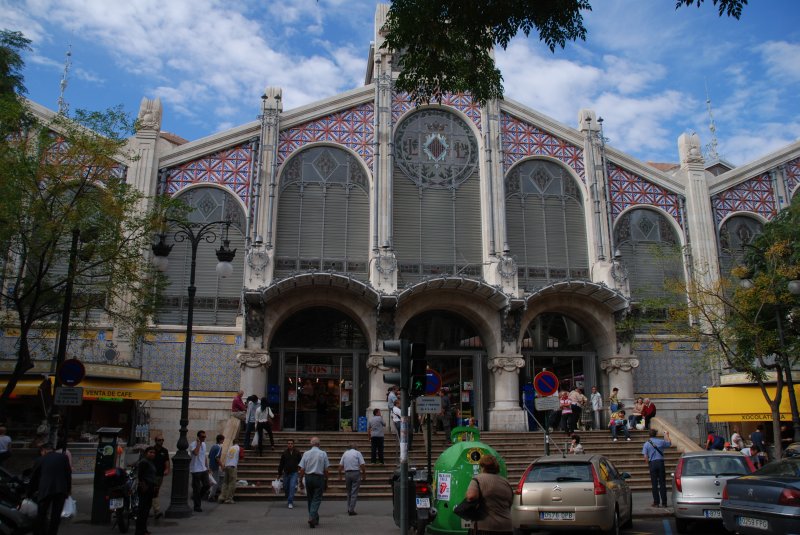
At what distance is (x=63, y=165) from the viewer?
680 inches

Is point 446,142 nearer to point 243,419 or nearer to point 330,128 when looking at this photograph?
point 330,128

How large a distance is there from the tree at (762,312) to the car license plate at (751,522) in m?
10.1

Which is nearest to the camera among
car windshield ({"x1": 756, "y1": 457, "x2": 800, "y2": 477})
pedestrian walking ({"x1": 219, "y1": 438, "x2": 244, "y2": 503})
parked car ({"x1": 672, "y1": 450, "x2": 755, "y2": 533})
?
car windshield ({"x1": 756, "y1": 457, "x2": 800, "y2": 477})

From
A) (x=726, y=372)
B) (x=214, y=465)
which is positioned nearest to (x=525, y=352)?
(x=726, y=372)

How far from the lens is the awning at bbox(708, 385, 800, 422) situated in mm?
23625

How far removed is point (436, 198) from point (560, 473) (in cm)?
1651

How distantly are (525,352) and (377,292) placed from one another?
22.8 feet

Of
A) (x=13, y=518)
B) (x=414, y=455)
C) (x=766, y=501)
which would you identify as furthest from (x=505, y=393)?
(x=13, y=518)

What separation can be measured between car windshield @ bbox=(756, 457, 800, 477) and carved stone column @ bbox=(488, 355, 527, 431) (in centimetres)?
1377

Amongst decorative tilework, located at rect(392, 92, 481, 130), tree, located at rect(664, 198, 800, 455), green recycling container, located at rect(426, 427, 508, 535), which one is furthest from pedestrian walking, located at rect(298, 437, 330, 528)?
decorative tilework, located at rect(392, 92, 481, 130)

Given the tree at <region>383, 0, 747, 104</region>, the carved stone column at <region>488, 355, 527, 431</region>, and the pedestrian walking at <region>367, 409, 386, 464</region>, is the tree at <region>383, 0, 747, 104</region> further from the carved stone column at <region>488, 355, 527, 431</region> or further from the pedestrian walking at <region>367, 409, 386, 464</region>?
the carved stone column at <region>488, 355, 527, 431</region>

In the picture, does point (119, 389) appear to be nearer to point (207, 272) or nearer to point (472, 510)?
point (207, 272)

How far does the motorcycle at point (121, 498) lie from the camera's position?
12.4 meters

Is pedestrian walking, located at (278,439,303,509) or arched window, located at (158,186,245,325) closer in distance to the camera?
pedestrian walking, located at (278,439,303,509)
